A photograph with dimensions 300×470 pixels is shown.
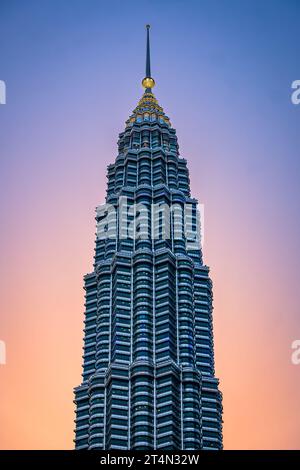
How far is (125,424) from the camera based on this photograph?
652ft

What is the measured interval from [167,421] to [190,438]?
6487 mm
